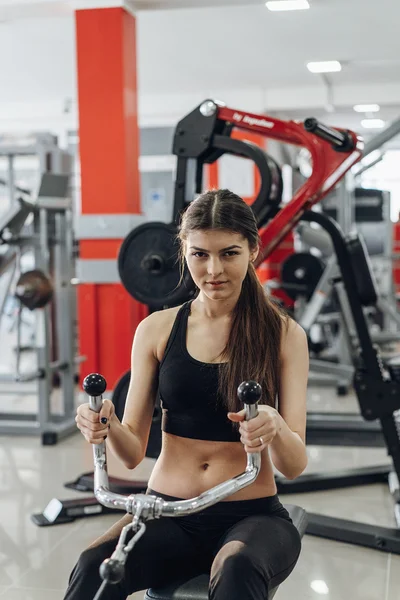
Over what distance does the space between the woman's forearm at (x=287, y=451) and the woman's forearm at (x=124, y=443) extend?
315 mm

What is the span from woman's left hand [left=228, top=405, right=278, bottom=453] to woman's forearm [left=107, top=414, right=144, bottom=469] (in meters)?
0.38

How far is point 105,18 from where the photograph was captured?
4.98 metres

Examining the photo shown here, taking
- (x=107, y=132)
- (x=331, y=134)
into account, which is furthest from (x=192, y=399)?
(x=107, y=132)

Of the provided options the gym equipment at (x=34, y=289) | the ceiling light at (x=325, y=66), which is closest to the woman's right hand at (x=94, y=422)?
the gym equipment at (x=34, y=289)

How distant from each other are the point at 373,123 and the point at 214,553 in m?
11.4

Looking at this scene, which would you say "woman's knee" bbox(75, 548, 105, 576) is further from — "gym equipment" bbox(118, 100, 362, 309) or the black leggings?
"gym equipment" bbox(118, 100, 362, 309)

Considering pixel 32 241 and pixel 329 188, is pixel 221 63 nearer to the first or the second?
pixel 32 241

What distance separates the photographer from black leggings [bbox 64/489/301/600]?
4.53ft

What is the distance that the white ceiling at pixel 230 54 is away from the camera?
21.0 feet

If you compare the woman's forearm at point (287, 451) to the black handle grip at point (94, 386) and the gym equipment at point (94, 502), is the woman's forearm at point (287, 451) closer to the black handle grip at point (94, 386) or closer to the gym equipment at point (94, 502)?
the black handle grip at point (94, 386)

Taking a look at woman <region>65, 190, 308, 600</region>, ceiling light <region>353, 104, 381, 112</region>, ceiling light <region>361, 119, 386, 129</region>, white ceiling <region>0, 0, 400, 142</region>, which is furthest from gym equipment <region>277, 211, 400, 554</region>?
ceiling light <region>361, 119, 386, 129</region>

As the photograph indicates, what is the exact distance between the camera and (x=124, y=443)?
1615mm

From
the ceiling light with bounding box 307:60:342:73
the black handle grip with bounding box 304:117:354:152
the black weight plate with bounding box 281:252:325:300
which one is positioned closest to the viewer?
the black handle grip with bounding box 304:117:354:152

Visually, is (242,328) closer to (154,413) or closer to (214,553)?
(214,553)
